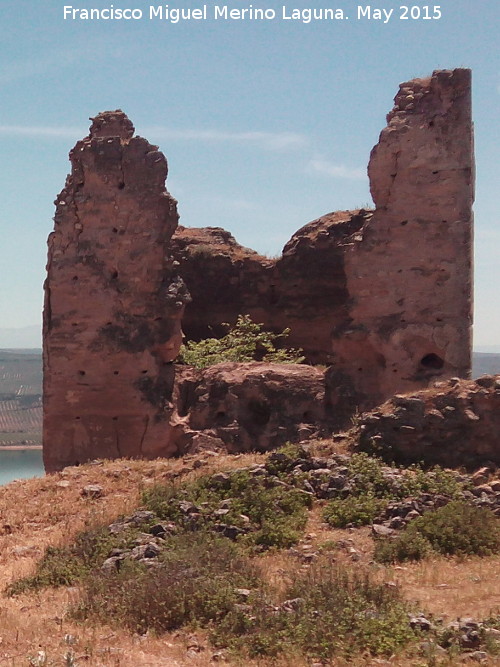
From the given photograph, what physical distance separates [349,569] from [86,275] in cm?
944

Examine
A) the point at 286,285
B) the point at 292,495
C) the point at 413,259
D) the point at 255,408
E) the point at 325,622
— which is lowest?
the point at 325,622

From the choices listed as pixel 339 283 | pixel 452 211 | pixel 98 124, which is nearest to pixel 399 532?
pixel 452 211

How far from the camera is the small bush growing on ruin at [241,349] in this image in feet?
→ 57.6

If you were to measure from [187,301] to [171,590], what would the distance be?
361 inches

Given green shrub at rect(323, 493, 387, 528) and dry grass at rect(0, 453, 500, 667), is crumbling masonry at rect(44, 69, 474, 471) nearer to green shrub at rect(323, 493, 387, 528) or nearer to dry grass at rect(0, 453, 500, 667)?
dry grass at rect(0, 453, 500, 667)

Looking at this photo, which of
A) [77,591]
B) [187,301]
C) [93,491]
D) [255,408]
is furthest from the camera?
[187,301]

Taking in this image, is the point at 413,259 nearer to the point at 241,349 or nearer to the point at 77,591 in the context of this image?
the point at 241,349

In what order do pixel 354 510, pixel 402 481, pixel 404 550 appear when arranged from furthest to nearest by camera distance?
pixel 402 481
pixel 354 510
pixel 404 550

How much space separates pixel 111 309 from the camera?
15.9m

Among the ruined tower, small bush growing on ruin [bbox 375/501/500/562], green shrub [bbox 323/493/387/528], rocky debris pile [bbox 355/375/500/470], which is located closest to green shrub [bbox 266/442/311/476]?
rocky debris pile [bbox 355/375/500/470]

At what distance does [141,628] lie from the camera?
699cm

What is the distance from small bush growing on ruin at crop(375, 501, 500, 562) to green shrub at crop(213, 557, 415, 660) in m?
1.06

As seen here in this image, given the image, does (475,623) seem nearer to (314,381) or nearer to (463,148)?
(314,381)

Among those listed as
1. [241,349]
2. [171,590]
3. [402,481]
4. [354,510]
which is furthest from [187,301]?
[171,590]
